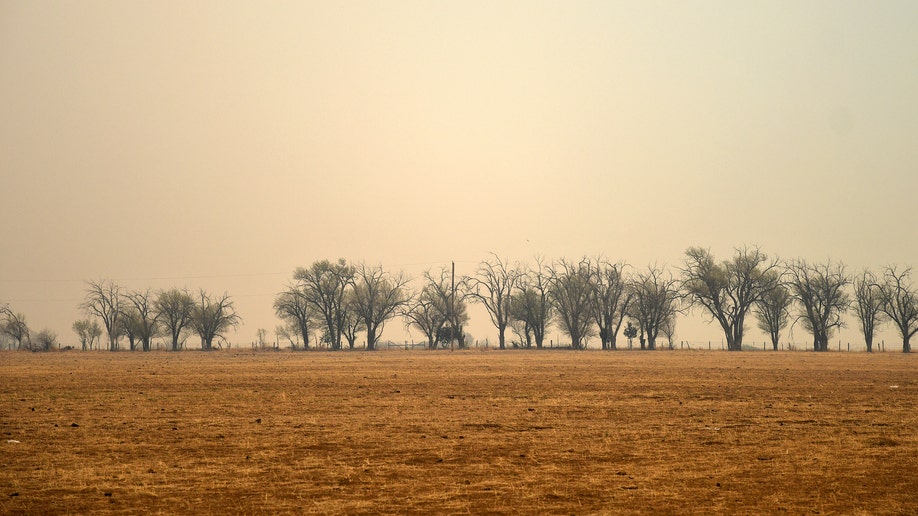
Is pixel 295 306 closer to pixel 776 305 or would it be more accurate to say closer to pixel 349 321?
pixel 349 321

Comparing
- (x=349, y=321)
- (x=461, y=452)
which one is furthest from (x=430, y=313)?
(x=461, y=452)

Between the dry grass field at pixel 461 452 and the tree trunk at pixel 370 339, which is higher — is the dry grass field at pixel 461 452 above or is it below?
below

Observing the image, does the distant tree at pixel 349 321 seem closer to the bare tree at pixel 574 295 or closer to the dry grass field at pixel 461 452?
the bare tree at pixel 574 295

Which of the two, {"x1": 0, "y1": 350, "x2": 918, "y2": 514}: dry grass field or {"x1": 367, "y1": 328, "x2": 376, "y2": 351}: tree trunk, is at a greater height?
{"x1": 367, "y1": 328, "x2": 376, "y2": 351}: tree trunk

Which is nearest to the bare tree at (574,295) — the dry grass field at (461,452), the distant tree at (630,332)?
the distant tree at (630,332)

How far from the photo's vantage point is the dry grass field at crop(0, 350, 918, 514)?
1230 cm

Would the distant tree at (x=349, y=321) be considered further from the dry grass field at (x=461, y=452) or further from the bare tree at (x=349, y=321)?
the dry grass field at (x=461, y=452)

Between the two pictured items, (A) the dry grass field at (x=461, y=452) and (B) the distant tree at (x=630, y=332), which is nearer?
(A) the dry grass field at (x=461, y=452)

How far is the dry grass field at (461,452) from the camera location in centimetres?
1230

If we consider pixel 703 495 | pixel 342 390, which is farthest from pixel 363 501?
pixel 342 390

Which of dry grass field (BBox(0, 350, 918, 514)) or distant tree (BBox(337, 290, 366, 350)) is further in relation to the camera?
distant tree (BBox(337, 290, 366, 350))

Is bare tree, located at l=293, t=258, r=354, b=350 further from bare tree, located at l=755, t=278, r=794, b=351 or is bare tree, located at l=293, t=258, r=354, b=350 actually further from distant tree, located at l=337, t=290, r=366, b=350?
bare tree, located at l=755, t=278, r=794, b=351

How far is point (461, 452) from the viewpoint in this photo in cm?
1653

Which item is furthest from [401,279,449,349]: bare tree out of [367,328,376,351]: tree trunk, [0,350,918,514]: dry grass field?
[0,350,918,514]: dry grass field
